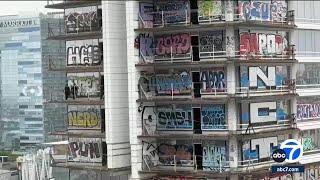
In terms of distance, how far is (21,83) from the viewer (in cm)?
14512

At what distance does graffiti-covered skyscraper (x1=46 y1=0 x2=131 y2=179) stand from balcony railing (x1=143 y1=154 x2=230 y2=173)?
211 centimetres

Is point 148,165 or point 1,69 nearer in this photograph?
point 148,165

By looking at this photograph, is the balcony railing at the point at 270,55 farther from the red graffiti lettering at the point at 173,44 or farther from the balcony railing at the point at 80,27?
the balcony railing at the point at 80,27

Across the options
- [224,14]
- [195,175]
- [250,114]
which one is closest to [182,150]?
[195,175]

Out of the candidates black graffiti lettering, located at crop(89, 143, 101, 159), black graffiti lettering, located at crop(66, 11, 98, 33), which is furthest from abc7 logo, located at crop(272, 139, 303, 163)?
black graffiti lettering, located at crop(66, 11, 98, 33)

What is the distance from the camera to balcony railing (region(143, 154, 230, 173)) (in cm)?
5114

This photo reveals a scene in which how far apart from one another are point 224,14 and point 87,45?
456 inches

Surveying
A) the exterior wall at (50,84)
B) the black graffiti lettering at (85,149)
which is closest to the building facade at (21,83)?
the exterior wall at (50,84)

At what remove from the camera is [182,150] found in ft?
174

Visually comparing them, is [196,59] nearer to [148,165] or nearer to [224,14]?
[224,14]

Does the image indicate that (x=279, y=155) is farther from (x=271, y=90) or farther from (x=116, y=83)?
(x=116, y=83)

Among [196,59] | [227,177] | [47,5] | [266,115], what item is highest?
[47,5]

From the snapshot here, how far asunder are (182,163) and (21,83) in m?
96.7

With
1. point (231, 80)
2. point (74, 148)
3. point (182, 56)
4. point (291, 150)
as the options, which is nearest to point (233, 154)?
point (291, 150)
